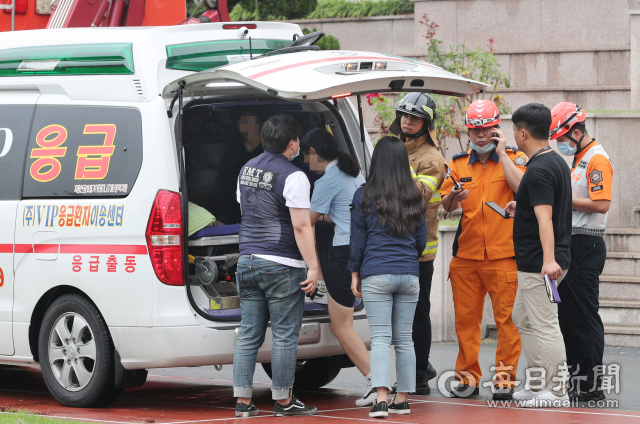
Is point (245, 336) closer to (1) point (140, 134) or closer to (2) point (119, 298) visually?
(2) point (119, 298)

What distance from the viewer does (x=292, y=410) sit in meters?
6.27

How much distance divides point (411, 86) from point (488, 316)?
3.92 metres

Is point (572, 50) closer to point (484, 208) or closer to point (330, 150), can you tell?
point (484, 208)

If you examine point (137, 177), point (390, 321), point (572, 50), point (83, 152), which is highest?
point (572, 50)

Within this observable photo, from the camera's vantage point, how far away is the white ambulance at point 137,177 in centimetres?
607

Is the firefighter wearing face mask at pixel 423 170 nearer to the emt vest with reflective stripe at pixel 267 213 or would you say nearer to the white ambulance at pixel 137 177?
the white ambulance at pixel 137 177

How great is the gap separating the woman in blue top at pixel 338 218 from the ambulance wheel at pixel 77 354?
1480 mm

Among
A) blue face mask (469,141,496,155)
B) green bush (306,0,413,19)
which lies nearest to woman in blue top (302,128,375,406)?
blue face mask (469,141,496,155)

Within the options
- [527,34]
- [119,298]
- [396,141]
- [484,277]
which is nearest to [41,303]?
[119,298]

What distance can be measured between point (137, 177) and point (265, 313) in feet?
3.83

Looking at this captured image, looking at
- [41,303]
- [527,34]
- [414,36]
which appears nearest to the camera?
[41,303]

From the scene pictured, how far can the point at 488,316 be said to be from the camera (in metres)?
9.55

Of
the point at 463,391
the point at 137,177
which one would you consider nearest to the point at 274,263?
the point at 137,177
